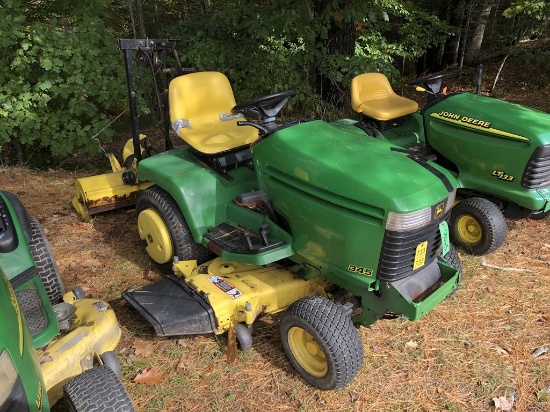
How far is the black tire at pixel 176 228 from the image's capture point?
10.5 feet

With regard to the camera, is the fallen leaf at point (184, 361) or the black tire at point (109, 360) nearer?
the black tire at point (109, 360)

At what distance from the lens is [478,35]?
9656 millimetres

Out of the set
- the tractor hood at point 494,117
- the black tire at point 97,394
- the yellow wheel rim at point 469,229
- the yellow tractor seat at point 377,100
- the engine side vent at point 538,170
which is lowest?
the yellow wheel rim at point 469,229

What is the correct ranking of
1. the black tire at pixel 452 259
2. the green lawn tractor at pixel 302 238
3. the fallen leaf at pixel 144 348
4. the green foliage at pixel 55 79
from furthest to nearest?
the green foliage at pixel 55 79 < the black tire at pixel 452 259 < the fallen leaf at pixel 144 348 < the green lawn tractor at pixel 302 238

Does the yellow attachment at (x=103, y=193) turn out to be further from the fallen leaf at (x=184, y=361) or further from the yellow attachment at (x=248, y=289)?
the fallen leaf at (x=184, y=361)

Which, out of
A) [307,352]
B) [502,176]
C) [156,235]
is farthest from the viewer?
[502,176]

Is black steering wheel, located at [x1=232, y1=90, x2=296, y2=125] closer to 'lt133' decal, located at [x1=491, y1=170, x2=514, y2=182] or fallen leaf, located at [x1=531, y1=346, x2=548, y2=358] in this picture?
'lt133' decal, located at [x1=491, y1=170, x2=514, y2=182]

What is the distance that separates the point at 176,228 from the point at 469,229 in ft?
7.28

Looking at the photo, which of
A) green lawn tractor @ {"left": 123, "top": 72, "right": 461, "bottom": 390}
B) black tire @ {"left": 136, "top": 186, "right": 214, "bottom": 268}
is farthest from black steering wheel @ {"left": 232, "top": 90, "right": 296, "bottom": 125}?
black tire @ {"left": 136, "top": 186, "right": 214, "bottom": 268}

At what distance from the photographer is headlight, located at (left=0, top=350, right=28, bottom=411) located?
1358mm

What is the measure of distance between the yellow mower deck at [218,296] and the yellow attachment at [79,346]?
302 millimetres

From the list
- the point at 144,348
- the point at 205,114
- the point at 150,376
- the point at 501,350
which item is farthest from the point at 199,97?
the point at 501,350

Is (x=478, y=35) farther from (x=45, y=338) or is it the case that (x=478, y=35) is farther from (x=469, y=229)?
(x=45, y=338)

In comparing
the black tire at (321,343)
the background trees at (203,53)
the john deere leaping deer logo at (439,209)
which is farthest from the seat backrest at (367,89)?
the black tire at (321,343)
